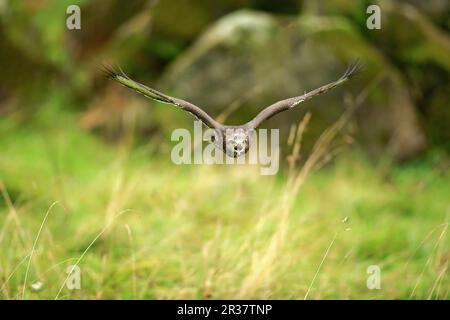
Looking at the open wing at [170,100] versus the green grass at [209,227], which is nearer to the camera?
the open wing at [170,100]

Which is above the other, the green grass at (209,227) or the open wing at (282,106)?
the open wing at (282,106)

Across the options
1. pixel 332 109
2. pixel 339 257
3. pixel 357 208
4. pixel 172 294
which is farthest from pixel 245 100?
pixel 172 294

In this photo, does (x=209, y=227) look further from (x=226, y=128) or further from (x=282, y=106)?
(x=226, y=128)

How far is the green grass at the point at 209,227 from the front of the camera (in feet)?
9.77

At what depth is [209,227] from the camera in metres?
3.99

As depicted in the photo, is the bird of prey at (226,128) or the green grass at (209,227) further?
the green grass at (209,227)

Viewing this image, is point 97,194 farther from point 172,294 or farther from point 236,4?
point 236,4

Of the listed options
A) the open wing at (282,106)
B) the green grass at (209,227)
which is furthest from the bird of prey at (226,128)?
the green grass at (209,227)

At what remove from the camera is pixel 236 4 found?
695 centimetres

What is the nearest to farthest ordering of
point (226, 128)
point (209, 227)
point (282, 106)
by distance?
point (226, 128) → point (282, 106) → point (209, 227)

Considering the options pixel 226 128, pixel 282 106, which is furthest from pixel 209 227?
pixel 226 128

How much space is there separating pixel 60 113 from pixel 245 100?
2.92 m

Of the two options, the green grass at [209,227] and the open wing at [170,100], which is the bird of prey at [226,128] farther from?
the green grass at [209,227]

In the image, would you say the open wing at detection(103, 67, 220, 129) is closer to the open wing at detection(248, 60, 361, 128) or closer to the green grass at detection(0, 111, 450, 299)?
the open wing at detection(248, 60, 361, 128)
